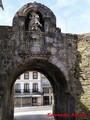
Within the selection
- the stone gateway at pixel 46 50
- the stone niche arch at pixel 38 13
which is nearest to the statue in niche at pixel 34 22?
the stone gateway at pixel 46 50

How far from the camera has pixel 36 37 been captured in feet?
35.7

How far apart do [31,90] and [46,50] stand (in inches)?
1302

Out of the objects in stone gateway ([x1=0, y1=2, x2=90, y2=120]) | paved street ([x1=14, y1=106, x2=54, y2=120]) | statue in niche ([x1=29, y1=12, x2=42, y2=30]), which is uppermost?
statue in niche ([x1=29, y1=12, x2=42, y2=30])

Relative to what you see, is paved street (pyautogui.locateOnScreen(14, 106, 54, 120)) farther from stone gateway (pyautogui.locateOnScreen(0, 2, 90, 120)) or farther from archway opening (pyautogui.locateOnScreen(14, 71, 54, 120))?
archway opening (pyautogui.locateOnScreen(14, 71, 54, 120))

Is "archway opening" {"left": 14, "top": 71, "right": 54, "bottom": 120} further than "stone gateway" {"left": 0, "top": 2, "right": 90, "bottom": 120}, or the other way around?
"archway opening" {"left": 14, "top": 71, "right": 54, "bottom": 120}

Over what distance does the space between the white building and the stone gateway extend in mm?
31709

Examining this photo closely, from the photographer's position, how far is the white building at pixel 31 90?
1682 inches

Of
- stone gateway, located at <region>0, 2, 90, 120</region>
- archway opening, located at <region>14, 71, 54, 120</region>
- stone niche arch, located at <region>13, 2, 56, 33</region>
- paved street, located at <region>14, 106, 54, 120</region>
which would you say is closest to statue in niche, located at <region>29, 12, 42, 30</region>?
stone gateway, located at <region>0, 2, 90, 120</region>

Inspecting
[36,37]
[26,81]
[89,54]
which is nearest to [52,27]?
[36,37]

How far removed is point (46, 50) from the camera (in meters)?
10.9

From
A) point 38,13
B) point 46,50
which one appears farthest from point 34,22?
point 46,50

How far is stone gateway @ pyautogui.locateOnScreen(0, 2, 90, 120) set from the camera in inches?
419

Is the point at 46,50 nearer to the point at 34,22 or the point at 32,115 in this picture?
the point at 34,22

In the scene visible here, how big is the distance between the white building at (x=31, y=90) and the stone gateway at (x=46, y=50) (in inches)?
1248
